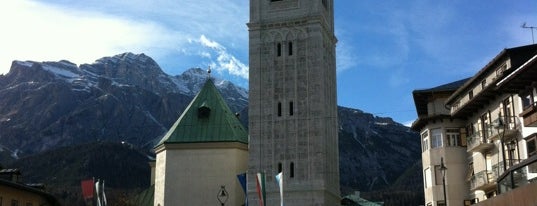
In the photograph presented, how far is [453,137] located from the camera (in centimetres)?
4956

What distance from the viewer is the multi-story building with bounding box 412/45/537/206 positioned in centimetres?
3688

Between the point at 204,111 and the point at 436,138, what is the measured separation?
28395mm

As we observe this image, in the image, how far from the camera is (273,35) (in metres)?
66.2

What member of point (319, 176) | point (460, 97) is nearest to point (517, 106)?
point (460, 97)

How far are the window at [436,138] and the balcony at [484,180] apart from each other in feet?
15.2

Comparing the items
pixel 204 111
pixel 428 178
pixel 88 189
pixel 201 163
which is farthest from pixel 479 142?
pixel 204 111

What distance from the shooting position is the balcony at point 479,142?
4416cm

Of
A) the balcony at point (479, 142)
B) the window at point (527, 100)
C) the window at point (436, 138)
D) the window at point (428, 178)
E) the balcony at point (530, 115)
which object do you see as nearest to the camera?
the balcony at point (530, 115)

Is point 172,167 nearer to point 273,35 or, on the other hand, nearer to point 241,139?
point 241,139

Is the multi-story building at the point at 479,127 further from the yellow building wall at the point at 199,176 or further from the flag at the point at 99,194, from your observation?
the flag at the point at 99,194

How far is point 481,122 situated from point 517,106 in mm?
6439

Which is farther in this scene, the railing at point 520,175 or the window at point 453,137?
the window at point 453,137

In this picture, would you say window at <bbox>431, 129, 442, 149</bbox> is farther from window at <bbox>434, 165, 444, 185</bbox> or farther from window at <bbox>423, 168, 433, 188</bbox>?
window at <bbox>423, 168, 433, 188</bbox>

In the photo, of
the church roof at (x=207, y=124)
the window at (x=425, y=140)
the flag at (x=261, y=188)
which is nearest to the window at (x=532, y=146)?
the window at (x=425, y=140)
